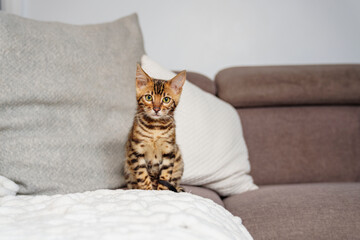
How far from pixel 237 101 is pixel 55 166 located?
3.39 feet

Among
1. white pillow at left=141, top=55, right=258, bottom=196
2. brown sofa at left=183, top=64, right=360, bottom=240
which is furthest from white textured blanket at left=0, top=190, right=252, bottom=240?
brown sofa at left=183, top=64, right=360, bottom=240

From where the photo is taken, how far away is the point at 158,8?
6.40 feet

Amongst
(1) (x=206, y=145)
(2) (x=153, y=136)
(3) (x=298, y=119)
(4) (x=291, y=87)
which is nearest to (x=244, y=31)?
(4) (x=291, y=87)

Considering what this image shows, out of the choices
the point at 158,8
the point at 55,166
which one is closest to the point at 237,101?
the point at 158,8

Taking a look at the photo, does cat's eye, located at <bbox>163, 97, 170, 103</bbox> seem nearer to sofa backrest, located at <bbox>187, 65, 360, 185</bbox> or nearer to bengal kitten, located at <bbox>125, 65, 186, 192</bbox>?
bengal kitten, located at <bbox>125, 65, 186, 192</bbox>

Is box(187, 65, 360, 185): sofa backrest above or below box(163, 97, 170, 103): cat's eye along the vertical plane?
below

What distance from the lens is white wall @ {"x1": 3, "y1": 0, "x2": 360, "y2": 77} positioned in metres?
1.96

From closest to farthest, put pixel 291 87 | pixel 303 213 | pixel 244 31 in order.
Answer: pixel 303 213, pixel 291 87, pixel 244 31

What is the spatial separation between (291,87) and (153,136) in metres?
0.96

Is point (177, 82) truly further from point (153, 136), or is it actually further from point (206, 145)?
point (206, 145)

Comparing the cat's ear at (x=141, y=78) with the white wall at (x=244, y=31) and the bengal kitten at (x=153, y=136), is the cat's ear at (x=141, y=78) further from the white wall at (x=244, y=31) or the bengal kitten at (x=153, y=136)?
the white wall at (x=244, y=31)

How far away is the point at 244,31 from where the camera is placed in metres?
1.99

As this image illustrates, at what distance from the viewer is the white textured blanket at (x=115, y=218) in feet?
1.86

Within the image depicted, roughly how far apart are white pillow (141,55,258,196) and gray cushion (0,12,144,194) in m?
0.22
